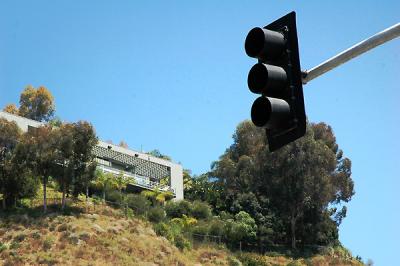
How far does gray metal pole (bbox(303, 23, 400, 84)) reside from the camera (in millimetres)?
5633

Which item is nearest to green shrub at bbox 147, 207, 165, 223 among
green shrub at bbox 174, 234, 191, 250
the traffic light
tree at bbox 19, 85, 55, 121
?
green shrub at bbox 174, 234, 191, 250

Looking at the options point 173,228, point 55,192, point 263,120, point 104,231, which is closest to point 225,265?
point 173,228

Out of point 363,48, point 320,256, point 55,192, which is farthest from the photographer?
point 320,256

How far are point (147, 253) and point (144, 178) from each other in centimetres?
2174

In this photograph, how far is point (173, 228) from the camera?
59.6 meters

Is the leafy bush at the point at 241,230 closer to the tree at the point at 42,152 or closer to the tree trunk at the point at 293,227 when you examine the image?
the tree trunk at the point at 293,227

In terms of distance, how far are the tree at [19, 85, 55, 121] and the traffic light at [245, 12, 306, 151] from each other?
3937 inches

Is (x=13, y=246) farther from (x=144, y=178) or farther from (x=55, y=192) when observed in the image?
(x=144, y=178)

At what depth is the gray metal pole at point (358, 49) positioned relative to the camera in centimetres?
563

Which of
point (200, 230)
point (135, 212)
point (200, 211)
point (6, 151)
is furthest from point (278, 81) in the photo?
point (200, 211)

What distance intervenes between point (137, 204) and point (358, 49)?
57.6 m

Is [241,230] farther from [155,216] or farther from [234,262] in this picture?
[155,216]

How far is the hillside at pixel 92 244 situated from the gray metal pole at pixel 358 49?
41.1m

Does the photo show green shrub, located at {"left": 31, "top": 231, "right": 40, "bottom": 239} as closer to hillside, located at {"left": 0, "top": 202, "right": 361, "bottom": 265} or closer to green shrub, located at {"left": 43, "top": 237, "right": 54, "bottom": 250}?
hillside, located at {"left": 0, "top": 202, "right": 361, "bottom": 265}
